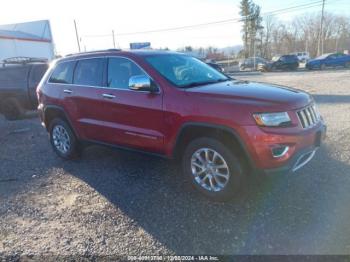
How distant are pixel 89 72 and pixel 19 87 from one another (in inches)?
247

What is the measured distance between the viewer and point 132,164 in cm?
531

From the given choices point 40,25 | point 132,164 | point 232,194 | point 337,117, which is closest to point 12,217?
point 132,164

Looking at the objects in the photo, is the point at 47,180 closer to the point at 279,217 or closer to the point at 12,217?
the point at 12,217

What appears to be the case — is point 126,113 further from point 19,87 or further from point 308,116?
point 19,87

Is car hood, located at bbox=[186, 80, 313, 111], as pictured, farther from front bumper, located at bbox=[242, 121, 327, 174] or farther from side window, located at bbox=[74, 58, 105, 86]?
side window, located at bbox=[74, 58, 105, 86]

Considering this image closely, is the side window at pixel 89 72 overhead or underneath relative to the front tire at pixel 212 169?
overhead

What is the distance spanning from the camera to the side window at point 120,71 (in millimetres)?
4383

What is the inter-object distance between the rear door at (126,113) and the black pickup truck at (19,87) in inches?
235

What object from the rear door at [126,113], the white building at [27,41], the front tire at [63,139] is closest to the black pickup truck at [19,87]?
the front tire at [63,139]

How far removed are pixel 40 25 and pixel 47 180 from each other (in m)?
38.6

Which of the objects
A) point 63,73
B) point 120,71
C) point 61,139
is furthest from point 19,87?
point 120,71

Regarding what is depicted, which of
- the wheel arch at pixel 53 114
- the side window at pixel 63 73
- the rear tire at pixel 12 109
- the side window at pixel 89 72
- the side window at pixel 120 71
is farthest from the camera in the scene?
the rear tire at pixel 12 109

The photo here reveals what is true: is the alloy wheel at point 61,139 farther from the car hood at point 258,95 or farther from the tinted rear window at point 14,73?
the tinted rear window at point 14,73

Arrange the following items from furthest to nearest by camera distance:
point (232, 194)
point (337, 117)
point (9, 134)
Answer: point (9, 134)
point (337, 117)
point (232, 194)
